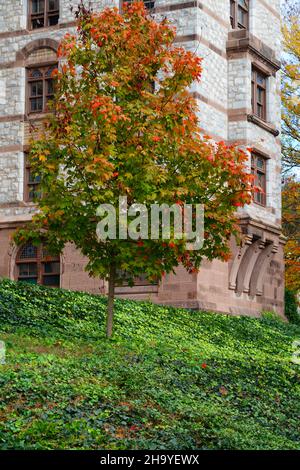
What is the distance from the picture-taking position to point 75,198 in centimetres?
2355

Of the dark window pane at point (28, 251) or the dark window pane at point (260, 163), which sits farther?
the dark window pane at point (260, 163)

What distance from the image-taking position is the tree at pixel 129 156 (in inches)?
912

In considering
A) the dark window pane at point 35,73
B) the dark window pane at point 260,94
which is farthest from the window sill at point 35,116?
the dark window pane at point 260,94

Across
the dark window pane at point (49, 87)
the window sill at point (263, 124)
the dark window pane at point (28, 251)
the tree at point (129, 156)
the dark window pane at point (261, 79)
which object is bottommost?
the dark window pane at point (28, 251)

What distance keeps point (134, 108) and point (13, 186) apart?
11.8m

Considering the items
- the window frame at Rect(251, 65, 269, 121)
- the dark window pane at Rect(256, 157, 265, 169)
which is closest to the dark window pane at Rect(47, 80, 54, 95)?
the window frame at Rect(251, 65, 269, 121)

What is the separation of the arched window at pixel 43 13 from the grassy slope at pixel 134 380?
11.8 metres

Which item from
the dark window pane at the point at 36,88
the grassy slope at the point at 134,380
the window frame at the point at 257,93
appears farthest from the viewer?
the window frame at the point at 257,93

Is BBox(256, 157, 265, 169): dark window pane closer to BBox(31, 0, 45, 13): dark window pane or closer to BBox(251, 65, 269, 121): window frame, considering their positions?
BBox(251, 65, 269, 121): window frame

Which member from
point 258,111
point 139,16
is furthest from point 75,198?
point 258,111

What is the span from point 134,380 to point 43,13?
791 inches

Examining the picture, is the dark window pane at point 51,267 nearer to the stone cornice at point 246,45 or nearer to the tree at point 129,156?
the stone cornice at point 246,45

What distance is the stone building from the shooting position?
33.4 meters

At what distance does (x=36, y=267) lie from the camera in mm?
34469
